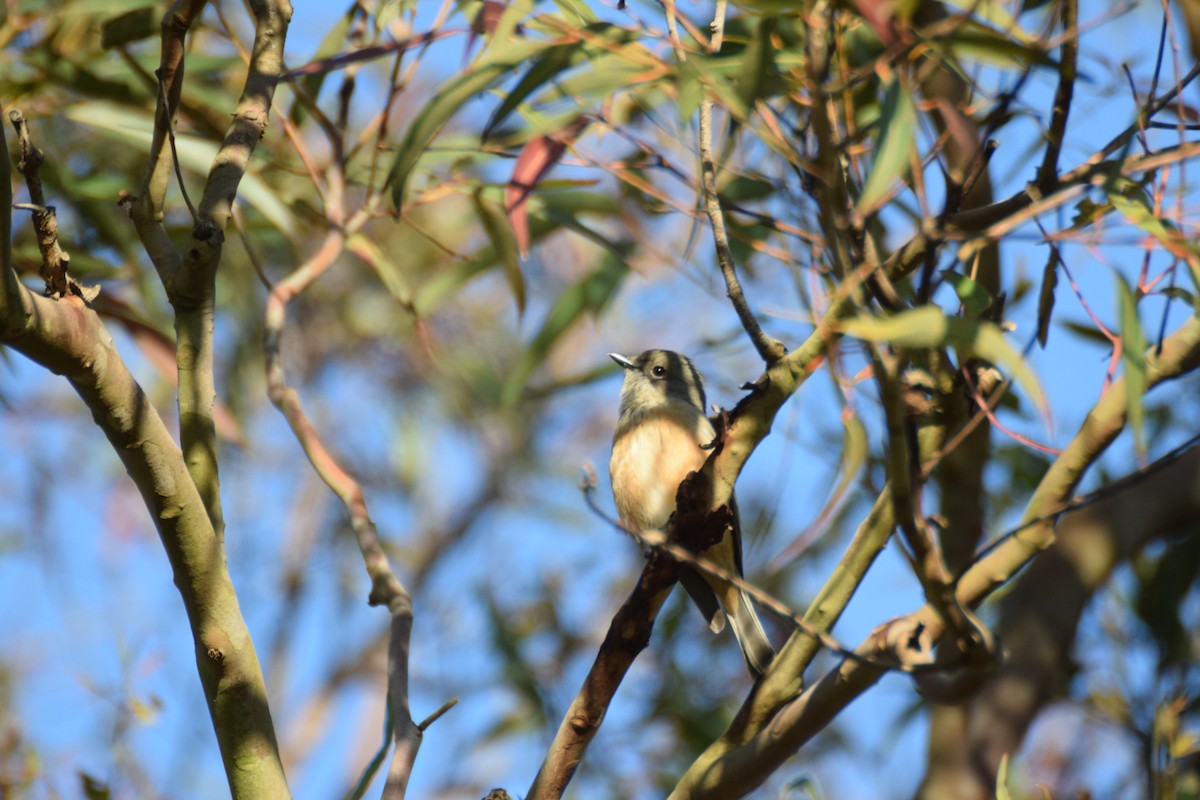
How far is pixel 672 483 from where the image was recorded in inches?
142

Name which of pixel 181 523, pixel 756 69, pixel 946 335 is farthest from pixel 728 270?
pixel 181 523

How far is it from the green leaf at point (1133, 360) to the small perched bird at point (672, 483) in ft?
6.25

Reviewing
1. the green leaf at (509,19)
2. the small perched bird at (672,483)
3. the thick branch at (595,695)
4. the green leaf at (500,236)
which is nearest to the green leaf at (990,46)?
the green leaf at (509,19)

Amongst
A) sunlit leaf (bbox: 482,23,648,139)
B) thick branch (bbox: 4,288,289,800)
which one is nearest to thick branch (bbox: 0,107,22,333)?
thick branch (bbox: 4,288,289,800)

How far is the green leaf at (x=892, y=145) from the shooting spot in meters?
1.37

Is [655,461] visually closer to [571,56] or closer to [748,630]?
[748,630]

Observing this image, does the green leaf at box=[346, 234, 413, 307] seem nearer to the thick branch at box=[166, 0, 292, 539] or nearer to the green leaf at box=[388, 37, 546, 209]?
the thick branch at box=[166, 0, 292, 539]

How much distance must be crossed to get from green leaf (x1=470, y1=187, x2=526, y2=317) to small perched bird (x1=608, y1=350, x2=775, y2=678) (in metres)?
0.78

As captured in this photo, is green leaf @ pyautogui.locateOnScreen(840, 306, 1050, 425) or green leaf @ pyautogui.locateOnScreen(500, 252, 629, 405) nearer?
green leaf @ pyautogui.locateOnScreen(840, 306, 1050, 425)

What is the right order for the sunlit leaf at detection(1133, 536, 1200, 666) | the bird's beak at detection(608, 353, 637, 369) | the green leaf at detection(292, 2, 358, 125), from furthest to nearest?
the bird's beak at detection(608, 353, 637, 369), the sunlit leaf at detection(1133, 536, 1200, 666), the green leaf at detection(292, 2, 358, 125)

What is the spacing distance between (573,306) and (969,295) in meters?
1.56

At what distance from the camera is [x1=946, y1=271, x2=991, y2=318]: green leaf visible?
2.02 metres

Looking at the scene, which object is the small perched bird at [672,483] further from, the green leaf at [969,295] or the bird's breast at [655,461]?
Result: the green leaf at [969,295]

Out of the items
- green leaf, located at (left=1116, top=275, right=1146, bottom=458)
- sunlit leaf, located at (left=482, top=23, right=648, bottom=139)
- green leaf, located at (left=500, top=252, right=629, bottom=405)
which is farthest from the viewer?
green leaf, located at (left=500, top=252, right=629, bottom=405)
